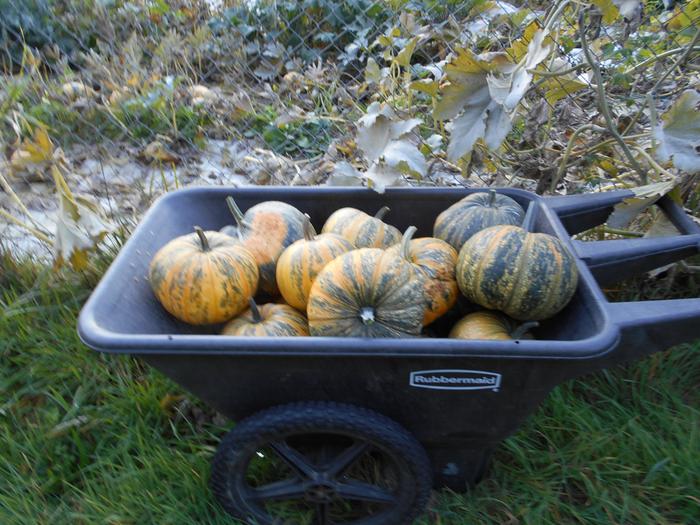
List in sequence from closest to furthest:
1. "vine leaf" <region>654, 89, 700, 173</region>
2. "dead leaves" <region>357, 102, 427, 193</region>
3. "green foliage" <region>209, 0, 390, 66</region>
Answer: "vine leaf" <region>654, 89, 700, 173</region> < "dead leaves" <region>357, 102, 427, 193</region> < "green foliage" <region>209, 0, 390, 66</region>

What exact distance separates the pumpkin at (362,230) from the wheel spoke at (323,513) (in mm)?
736

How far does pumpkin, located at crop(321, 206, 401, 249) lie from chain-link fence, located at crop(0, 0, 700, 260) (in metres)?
0.14

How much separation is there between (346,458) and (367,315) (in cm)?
42

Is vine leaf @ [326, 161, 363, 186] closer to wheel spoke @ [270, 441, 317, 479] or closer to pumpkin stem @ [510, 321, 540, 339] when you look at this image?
pumpkin stem @ [510, 321, 540, 339]

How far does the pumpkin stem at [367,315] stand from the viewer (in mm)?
1453

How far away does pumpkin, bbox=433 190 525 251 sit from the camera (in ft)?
6.06

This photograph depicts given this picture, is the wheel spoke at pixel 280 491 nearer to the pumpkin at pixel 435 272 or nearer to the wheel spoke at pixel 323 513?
the wheel spoke at pixel 323 513

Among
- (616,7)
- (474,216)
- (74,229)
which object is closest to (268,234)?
(474,216)

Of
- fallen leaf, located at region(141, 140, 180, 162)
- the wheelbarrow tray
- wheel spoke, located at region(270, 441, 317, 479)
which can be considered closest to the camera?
the wheelbarrow tray

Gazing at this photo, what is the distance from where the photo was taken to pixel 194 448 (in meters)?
1.96

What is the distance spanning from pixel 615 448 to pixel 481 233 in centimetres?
84

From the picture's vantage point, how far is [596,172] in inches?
109

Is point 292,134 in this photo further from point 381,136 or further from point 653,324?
point 653,324

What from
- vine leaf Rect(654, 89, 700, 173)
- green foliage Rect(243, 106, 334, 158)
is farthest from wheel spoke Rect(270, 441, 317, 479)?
green foliage Rect(243, 106, 334, 158)
